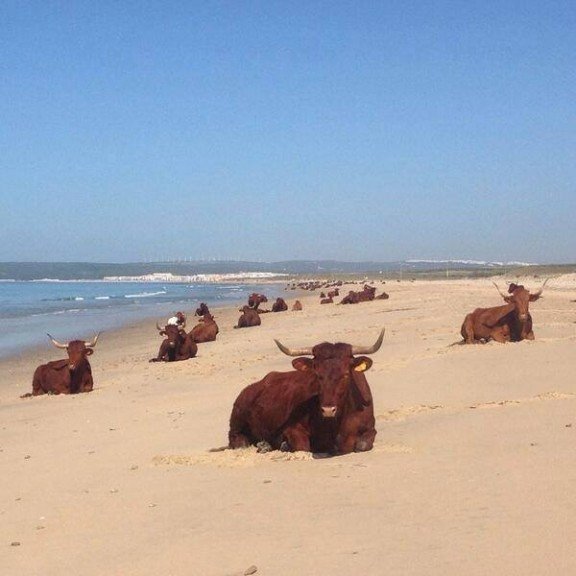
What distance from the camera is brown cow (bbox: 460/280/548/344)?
17.6 meters

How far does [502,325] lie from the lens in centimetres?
1788

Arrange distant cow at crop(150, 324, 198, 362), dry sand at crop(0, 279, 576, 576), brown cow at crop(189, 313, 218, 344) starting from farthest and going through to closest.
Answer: brown cow at crop(189, 313, 218, 344) → distant cow at crop(150, 324, 198, 362) → dry sand at crop(0, 279, 576, 576)

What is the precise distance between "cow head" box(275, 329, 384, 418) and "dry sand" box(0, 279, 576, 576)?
1.67 feet

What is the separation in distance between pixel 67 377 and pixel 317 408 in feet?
31.5

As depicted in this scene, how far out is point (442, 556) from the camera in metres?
4.67

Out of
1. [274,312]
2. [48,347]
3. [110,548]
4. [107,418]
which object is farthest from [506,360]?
[274,312]

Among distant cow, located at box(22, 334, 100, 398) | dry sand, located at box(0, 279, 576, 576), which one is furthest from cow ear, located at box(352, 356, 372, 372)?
distant cow, located at box(22, 334, 100, 398)

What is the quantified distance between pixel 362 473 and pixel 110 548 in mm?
2236

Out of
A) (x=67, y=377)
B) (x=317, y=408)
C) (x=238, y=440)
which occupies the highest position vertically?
(x=317, y=408)

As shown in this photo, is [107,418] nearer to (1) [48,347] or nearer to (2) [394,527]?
(2) [394,527]

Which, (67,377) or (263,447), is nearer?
(263,447)

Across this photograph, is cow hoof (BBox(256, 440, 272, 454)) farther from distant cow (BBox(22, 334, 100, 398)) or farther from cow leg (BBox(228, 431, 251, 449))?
distant cow (BBox(22, 334, 100, 398))

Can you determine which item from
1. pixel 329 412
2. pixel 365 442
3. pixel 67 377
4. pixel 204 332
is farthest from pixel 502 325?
pixel 204 332

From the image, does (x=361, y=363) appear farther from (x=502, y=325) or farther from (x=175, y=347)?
(x=175, y=347)
